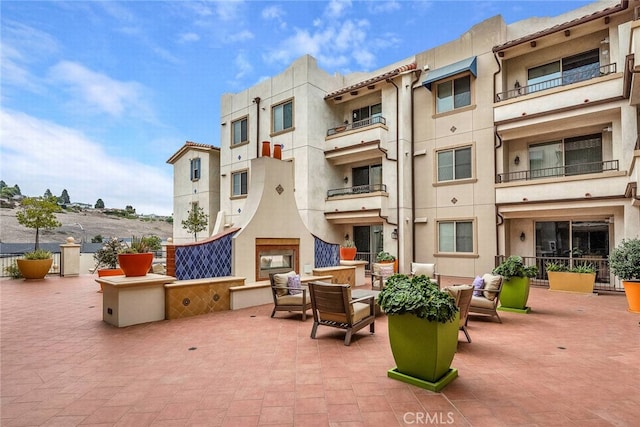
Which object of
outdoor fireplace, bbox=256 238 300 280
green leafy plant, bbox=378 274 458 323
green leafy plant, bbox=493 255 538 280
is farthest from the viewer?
outdoor fireplace, bbox=256 238 300 280

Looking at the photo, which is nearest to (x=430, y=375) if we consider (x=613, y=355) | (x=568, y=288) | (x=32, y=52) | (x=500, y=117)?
(x=613, y=355)

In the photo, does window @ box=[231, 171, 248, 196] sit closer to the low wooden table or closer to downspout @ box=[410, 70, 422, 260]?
downspout @ box=[410, 70, 422, 260]

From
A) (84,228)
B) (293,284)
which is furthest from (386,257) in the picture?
(84,228)

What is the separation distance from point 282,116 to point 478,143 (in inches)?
374

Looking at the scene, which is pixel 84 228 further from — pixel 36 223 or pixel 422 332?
pixel 422 332

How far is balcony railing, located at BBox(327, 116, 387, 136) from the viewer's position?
1545 centimetres

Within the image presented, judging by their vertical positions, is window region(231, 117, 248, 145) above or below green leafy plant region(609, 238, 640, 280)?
above

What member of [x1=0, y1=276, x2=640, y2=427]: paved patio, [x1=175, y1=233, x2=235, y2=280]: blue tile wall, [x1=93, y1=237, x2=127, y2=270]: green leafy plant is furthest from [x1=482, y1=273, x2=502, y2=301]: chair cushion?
[x1=93, y1=237, x2=127, y2=270]: green leafy plant

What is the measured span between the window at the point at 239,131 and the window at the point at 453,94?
10.5 m

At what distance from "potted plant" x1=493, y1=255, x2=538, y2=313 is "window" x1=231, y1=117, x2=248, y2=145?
15.1 m

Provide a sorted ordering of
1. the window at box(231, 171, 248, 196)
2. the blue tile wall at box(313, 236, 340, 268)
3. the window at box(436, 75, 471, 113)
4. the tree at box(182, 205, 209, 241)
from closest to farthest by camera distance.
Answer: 1. the blue tile wall at box(313, 236, 340, 268)
2. the window at box(436, 75, 471, 113)
3. the window at box(231, 171, 248, 196)
4. the tree at box(182, 205, 209, 241)

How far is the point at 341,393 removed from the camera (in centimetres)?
371

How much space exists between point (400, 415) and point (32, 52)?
10429 mm

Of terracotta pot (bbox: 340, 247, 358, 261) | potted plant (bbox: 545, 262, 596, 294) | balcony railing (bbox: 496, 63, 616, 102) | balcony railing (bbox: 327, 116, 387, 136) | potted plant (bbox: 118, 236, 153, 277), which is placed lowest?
potted plant (bbox: 545, 262, 596, 294)
